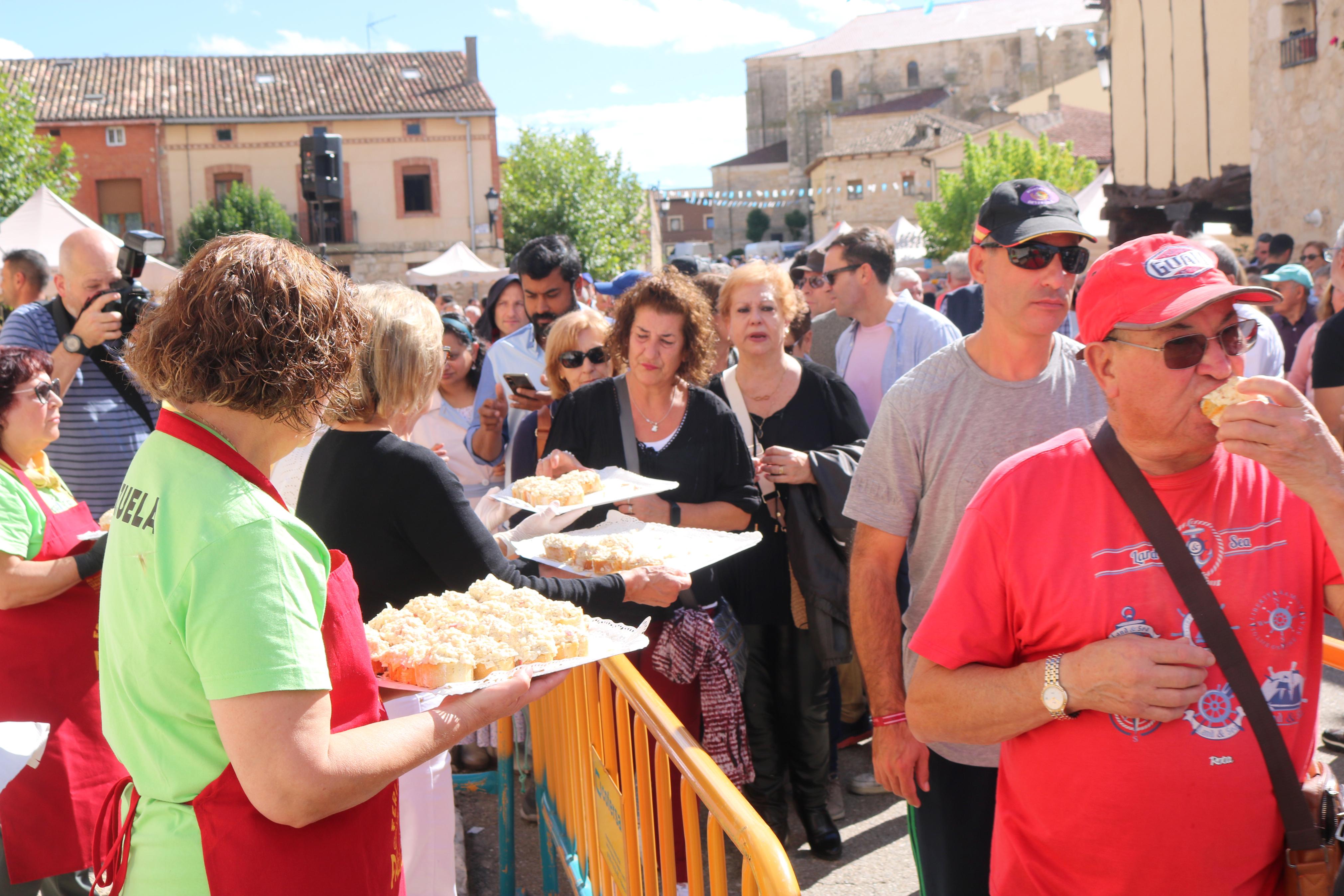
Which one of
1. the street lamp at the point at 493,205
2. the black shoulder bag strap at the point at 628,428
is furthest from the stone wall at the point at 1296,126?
the street lamp at the point at 493,205

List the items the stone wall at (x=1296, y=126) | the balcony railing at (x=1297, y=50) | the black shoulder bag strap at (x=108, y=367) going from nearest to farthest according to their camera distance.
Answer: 1. the black shoulder bag strap at (x=108, y=367)
2. the stone wall at (x=1296, y=126)
3. the balcony railing at (x=1297, y=50)

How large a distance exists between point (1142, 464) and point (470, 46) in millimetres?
43846

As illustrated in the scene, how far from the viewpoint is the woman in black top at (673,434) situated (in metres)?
3.83

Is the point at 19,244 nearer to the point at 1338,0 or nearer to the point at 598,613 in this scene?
the point at 598,613

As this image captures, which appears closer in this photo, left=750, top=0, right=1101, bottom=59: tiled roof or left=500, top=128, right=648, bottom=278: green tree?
left=500, top=128, right=648, bottom=278: green tree

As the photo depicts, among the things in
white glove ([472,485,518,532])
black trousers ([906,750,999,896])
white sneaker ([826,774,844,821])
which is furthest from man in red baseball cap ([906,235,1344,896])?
white sneaker ([826,774,844,821])

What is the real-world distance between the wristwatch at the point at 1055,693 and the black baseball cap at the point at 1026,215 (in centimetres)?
125

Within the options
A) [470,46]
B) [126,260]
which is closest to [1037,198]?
[126,260]

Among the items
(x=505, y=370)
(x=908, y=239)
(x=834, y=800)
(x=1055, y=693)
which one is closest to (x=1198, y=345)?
(x=1055, y=693)

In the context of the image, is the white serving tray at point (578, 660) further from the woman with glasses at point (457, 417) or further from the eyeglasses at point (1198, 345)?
the woman with glasses at point (457, 417)

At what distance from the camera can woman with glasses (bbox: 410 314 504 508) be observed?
5.37m

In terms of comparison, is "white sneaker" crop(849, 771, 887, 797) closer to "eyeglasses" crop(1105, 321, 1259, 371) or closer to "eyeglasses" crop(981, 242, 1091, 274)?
"eyeglasses" crop(981, 242, 1091, 274)

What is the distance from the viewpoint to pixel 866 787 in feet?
15.5

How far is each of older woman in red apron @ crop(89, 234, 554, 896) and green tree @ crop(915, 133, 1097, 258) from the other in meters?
41.7
